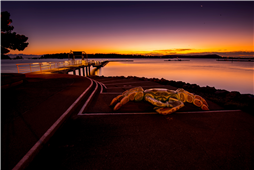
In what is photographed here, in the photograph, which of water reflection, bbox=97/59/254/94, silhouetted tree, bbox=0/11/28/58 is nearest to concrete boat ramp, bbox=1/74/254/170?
silhouetted tree, bbox=0/11/28/58

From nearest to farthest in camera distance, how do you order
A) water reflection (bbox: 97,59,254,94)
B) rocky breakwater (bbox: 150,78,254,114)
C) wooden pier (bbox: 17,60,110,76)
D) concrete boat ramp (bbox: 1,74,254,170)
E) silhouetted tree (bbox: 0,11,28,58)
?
concrete boat ramp (bbox: 1,74,254,170)
rocky breakwater (bbox: 150,78,254,114)
silhouetted tree (bbox: 0,11,28,58)
wooden pier (bbox: 17,60,110,76)
water reflection (bbox: 97,59,254,94)

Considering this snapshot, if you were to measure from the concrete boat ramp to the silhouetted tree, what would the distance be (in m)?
6.91

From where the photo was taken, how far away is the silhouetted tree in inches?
319

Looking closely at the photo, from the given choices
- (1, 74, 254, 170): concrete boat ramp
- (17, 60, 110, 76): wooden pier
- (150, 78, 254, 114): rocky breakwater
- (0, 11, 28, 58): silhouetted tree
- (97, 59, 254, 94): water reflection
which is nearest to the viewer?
(1, 74, 254, 170): concrete boat ramp

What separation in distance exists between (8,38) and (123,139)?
11.1 meters

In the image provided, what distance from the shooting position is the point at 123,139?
3.41 metres

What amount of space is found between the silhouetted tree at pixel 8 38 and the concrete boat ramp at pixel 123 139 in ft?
22.7

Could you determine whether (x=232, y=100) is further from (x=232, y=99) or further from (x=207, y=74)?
(x=207, y=74)

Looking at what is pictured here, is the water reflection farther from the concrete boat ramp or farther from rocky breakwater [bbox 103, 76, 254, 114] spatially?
the concrete boat ramp

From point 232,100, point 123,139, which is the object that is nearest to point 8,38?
point 123,139

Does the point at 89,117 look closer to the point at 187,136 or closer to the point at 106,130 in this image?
the point at 106,130

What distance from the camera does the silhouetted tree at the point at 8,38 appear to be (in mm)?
8102

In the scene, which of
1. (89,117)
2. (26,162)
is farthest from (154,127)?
(26,162)

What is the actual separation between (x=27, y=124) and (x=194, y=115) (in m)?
6.00
